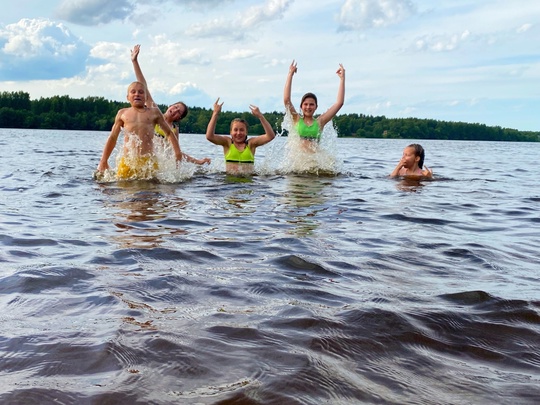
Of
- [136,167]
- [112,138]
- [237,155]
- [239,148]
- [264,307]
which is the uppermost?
[112,138]

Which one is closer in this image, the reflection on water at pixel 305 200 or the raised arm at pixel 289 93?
the reflection on water at pixel 305 200

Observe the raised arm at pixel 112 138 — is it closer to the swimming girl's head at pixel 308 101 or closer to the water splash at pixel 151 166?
the water splash at pixel 151 166

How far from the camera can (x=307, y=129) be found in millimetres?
12836

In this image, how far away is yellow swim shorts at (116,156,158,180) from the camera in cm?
1048

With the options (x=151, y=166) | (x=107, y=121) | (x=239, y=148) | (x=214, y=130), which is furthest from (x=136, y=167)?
(x=107, y=121)

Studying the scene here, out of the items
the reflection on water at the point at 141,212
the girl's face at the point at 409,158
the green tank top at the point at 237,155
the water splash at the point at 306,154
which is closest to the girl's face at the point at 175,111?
the green tank top at the point at 237,155

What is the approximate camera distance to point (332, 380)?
8.27ft

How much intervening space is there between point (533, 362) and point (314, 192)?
6807mm

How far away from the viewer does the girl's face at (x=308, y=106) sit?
41.8ft

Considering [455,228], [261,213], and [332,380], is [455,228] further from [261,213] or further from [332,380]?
[332,380]

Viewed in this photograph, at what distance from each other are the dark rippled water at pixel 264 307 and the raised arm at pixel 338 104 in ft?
18.9

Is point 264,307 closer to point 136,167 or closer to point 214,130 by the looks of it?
point 136,167

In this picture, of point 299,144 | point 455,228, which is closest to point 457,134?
point 299,144

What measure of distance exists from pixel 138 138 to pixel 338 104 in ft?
15.3
